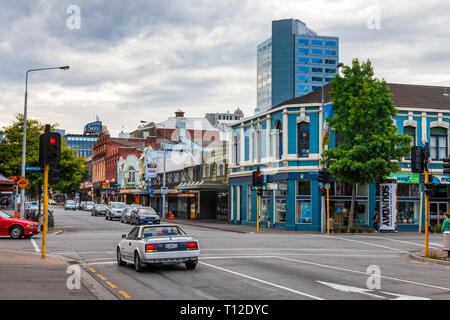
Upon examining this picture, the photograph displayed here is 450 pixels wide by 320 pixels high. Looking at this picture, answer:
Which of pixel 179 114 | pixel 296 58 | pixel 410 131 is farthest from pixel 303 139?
pixel 296 58

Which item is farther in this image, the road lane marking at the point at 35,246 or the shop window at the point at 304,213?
the shop window at the point at 304,213

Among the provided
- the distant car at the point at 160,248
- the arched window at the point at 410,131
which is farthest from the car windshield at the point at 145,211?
the distant car at the point at 160,248

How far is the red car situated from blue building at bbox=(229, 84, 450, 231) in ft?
56.2

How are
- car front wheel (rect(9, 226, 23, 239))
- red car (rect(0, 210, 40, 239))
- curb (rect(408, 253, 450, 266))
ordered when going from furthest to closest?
car front wheel (rect(9, 226, 23, 239)) < red car (rect(0, 210, 40, 239)) < curb (rect(408, 253, 450, 266))

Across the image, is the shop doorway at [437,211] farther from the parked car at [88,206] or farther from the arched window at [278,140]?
the parked car at [88,206]

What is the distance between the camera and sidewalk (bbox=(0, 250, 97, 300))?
1185cm

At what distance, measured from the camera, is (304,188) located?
42750mm

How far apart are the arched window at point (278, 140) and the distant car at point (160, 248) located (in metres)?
28.1

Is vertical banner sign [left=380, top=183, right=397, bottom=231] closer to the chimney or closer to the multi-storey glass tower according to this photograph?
the chimney

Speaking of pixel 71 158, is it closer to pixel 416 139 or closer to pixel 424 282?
pixel 416 139

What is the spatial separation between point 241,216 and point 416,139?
54.4 feet

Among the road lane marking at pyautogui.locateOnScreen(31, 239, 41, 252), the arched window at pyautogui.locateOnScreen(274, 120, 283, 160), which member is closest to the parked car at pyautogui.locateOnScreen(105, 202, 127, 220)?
the arched window at pyautogui.locateOnScreen(274, 120, 283, 160)

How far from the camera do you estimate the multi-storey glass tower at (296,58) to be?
6171 inches
